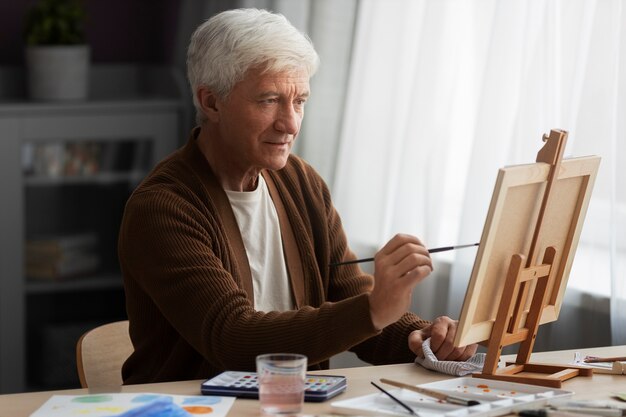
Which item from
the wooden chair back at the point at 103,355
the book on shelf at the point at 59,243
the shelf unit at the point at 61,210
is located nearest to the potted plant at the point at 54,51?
the shelf unit at the point at 61,210

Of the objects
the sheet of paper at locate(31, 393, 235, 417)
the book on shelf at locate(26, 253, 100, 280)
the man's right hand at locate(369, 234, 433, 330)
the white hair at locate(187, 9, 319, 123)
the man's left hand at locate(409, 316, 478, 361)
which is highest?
the white hair at locate(187, 9, 319, 123)

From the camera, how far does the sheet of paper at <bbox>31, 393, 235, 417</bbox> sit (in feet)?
5.13

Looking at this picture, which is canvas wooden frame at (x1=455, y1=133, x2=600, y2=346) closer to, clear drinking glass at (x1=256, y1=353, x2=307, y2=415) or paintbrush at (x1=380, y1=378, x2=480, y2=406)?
paintbrush at (x1=380, y1=378, x2=480, y2=406)

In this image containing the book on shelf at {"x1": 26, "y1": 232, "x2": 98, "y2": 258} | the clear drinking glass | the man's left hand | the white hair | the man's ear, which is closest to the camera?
the clear drinking glass

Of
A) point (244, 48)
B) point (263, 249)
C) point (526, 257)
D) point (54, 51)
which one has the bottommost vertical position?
point (263, 249)

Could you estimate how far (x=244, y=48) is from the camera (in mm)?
2016

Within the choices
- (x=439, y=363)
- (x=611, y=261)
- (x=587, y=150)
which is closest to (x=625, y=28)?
(x=587, y=150)

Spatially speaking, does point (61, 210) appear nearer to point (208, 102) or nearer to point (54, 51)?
point (54, 51)

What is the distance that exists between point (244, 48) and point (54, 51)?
1967mm

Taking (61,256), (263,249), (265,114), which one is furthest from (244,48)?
(61,256)

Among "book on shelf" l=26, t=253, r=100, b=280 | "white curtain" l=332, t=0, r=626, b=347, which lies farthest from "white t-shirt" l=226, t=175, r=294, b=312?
"book on shelf" l=26, t=253, r=100, b=280

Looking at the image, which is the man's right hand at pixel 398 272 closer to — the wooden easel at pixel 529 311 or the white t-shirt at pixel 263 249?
the wooden easel at pixel 529 311

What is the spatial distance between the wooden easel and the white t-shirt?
1.72 feet

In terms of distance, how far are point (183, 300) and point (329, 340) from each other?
273 millimetres
